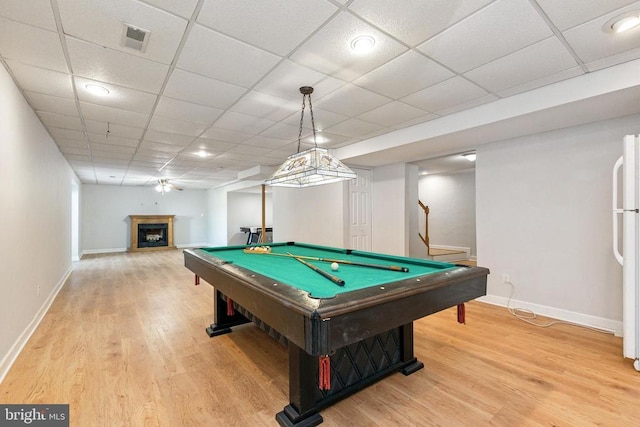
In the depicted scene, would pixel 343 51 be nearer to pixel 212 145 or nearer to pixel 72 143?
pixel 212 145

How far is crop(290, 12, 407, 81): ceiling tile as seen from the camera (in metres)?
1.92

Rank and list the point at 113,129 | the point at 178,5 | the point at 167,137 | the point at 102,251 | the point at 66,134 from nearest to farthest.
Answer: the point at 178,5 < the point at 113,129 < the point at 66,134 < the point at 167,137 < the point at 102,251

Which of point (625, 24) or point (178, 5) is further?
point (625, 24)

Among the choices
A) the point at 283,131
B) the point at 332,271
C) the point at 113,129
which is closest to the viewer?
the point at 332,271

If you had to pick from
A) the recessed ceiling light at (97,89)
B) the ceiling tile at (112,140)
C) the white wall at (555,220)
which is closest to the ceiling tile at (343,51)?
the recessed ceiling light at (97,89)

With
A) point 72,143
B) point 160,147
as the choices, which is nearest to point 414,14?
point 160,147

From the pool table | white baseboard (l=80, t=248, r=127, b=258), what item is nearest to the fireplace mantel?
white baseboard (l=80, t=248, r=127, b=258)

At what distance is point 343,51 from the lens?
2.20 metres

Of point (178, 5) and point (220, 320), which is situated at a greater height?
point (178, 5)

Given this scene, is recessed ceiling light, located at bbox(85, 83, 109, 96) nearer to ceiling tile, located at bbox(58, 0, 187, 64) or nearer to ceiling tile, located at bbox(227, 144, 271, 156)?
ceiling tile, located at bbox(58, 0, 187, 64)

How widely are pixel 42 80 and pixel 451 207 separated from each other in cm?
846

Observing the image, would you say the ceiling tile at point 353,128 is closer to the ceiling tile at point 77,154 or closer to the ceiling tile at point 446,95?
the ceiling tile at point 446,95

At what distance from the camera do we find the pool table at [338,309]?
1.36 m

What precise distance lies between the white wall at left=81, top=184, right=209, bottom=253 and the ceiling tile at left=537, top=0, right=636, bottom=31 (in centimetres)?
1227
